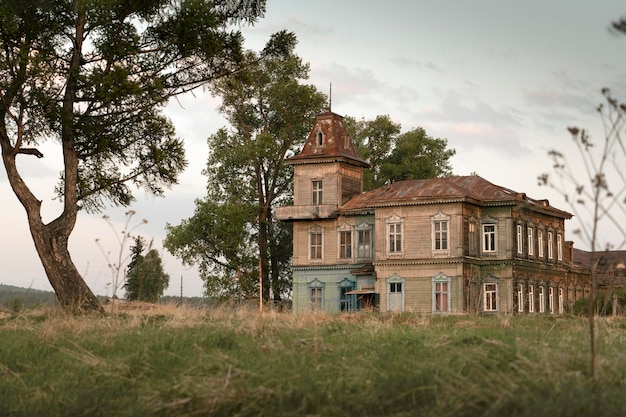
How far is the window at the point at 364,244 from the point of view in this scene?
163 ft

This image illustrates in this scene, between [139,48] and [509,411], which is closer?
[509,411]

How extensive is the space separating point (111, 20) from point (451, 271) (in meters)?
26.6

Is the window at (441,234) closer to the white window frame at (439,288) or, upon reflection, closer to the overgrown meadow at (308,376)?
the white window frame at (439,288)

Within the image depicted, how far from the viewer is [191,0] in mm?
25109

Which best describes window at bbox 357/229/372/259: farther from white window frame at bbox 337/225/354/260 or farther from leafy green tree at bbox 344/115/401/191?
leafy green tree at bbox 344/115/401/191

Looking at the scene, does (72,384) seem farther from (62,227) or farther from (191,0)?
(191,0)

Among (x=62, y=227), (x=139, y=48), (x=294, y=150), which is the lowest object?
(x=62, y=227)

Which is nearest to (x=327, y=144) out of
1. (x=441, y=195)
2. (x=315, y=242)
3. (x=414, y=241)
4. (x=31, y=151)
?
(x=315, y=242)

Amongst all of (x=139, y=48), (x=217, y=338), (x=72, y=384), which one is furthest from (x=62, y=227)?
(x=72, y=384)

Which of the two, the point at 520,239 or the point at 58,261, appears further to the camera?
the point at 520,239

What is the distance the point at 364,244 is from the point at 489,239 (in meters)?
7.16

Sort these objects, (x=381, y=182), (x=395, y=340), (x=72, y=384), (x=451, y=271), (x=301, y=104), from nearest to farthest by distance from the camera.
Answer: (x=72, y=384) < (x=395, y=340) < (x=451, y=271) < (x=301, y=104) < (x=381, y=182)

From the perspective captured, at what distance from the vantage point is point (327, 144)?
51.3 metres

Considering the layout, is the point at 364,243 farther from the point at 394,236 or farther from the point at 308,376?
the point at 308,376
